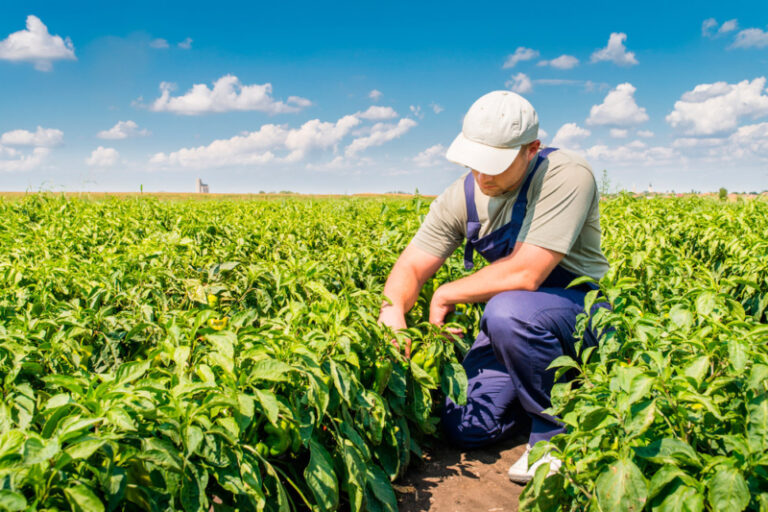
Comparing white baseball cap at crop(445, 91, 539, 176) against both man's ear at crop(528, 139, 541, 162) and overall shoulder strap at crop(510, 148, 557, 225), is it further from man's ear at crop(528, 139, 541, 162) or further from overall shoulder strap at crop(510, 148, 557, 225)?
overall shoulder strap at crop(510, 148, 557, 225)

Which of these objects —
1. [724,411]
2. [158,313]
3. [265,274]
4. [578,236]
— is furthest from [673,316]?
[158,313]

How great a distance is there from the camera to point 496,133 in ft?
8.33

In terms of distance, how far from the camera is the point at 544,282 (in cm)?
288

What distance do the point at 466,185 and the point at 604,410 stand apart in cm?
158

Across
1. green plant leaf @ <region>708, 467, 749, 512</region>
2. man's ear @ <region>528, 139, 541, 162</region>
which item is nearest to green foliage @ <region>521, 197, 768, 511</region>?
green plant leaf @ <region>708, 467, 749, 512</region>

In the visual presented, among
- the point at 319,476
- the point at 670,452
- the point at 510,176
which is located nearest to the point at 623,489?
the point at 670,452

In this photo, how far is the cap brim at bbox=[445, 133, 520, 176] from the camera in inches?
99.8

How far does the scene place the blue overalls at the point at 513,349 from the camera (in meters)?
2.48

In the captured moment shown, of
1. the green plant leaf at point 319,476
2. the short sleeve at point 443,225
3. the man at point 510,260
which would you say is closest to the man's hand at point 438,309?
the man at point 510,260

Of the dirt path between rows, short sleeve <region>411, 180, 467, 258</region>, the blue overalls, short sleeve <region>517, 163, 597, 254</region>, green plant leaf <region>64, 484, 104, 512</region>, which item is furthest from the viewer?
short sleeve <region>411, 180, 467, 258</region>

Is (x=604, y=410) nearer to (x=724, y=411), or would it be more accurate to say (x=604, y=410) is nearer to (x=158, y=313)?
(x=724, y=411)

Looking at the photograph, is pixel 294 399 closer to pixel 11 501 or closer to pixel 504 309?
pixel 11 501

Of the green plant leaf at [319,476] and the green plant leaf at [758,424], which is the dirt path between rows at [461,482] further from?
the green plant leaf at [758,424]

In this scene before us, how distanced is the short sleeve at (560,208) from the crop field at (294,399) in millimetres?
326
